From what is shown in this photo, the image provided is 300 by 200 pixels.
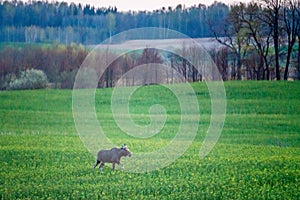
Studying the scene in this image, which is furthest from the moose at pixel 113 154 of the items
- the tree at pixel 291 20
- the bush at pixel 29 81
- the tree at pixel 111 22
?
the tree at pixel 111 22

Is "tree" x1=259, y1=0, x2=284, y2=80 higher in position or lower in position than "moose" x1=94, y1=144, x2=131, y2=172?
higher

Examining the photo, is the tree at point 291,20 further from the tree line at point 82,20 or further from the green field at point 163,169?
the green field at point 163,169

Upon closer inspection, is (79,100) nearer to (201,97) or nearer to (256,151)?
(201,97)

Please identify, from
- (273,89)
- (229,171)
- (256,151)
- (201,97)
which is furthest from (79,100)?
(229,171)

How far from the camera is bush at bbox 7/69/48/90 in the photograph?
71.0 meters

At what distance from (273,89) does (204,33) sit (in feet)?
129

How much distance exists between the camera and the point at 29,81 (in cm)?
7162

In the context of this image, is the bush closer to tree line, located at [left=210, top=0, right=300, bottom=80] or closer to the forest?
the forest

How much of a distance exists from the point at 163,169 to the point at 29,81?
57020 mm

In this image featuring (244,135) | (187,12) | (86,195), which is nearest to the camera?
(86,195)

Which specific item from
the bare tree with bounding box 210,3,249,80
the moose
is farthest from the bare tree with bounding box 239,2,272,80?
the moose

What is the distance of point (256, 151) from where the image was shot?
23344mm

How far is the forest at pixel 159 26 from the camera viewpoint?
226ft

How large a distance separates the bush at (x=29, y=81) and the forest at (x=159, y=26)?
205 centimetres
